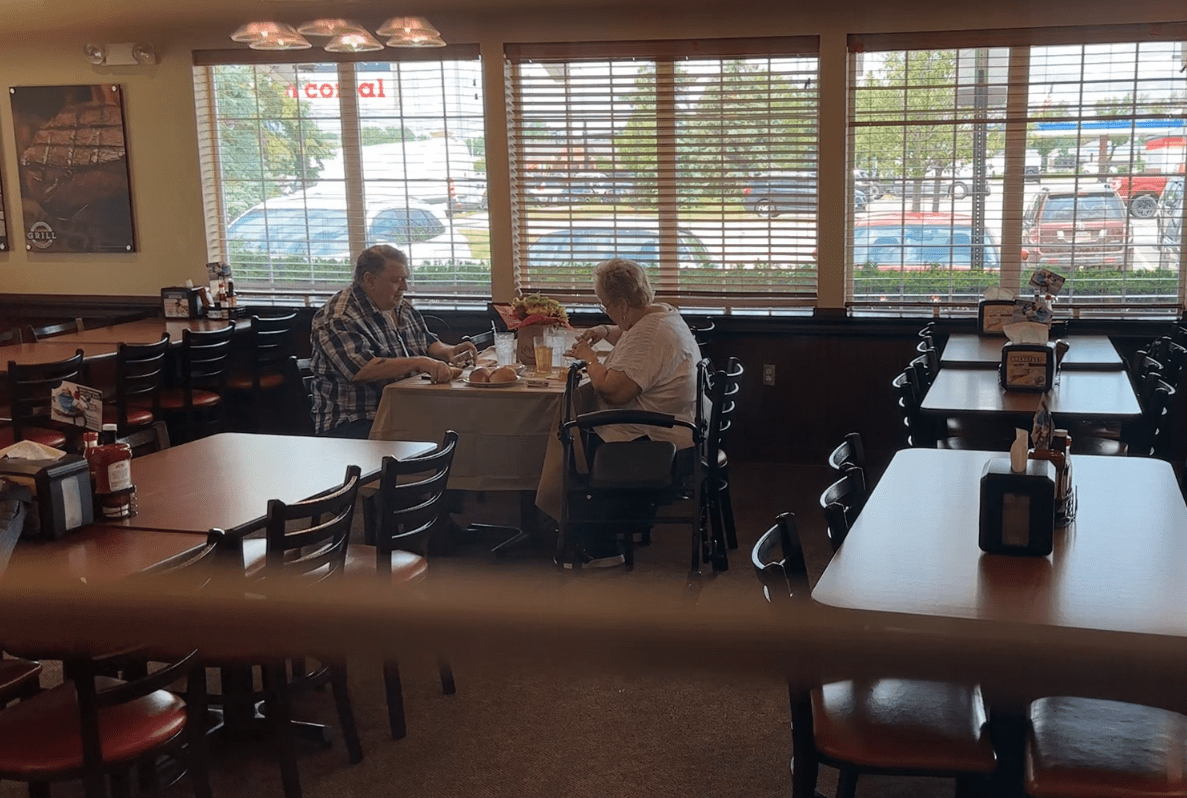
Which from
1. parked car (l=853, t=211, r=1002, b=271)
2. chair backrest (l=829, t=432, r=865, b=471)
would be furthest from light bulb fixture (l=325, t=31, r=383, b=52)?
chair backrest (l=829, t=432, r=865, b=471)

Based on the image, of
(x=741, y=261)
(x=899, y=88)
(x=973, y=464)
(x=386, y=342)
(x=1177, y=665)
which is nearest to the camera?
(x=1177, y=665)

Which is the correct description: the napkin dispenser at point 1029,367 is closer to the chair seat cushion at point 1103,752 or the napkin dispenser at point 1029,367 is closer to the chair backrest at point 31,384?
the chair seat cushion at point 1103,752

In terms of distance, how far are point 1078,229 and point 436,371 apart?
136 inches

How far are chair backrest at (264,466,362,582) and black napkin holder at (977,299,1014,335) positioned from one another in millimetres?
3908

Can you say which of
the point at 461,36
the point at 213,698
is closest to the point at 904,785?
the point at 213,698

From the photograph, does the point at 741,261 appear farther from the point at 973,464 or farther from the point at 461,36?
the point at 973,464

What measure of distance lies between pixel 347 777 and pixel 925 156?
174 inches

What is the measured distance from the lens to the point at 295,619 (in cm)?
36

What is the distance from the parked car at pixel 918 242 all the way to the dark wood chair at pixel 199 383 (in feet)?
11.0

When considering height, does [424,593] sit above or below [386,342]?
above

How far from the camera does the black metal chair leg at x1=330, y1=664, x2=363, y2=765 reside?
2859 mm

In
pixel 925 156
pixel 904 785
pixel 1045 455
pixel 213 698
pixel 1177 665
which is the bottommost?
pixel 904 785

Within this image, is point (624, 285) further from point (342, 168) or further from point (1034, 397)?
point (342, 168)

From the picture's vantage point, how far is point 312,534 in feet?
8.24
